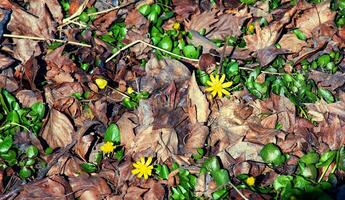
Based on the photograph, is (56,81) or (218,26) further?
(218,26)

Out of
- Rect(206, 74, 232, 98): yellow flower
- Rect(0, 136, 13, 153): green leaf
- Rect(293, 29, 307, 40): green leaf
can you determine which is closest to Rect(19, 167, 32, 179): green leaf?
Rect(0, 136, 13, 153): green leaf

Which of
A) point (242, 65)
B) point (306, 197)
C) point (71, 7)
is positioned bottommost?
point (306, 197)

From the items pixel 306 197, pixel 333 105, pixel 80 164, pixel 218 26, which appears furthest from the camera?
pixel 218 26

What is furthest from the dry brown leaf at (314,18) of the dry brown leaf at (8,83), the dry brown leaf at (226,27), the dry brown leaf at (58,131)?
the dry brown leaf at (8,83)

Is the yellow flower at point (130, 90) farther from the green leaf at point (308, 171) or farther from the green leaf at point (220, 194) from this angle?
the green leaf at point (308, 171)

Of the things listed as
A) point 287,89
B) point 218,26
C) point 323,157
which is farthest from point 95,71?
point 323,157

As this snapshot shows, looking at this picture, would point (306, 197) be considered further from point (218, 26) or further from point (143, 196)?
point (218, 26)

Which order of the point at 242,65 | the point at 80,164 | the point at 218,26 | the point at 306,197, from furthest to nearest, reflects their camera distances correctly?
the point at 218,26 → the point at 242,65 → the point at 80,164 → the point at 306,197
